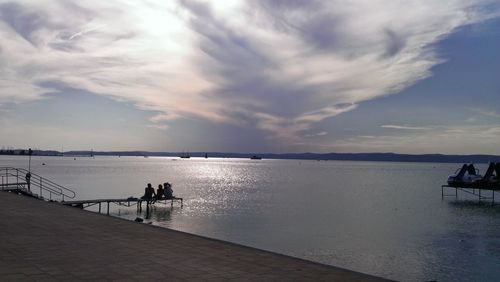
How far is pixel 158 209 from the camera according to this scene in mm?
39406

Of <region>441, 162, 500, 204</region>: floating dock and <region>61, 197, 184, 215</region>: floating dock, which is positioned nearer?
<region>61, 197, 184, 215</region>: floating dock

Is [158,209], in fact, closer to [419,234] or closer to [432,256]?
[419,234]

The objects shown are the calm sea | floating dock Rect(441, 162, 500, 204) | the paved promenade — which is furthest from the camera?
floating dock Rect(441, 162, 500, 204)

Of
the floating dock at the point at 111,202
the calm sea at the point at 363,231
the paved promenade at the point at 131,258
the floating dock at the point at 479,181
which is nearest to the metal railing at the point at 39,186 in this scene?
the floating dock at the point at 111,202

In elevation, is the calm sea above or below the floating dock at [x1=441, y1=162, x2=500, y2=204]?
below

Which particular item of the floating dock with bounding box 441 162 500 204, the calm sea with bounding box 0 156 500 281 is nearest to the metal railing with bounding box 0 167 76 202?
the calm sea with bounding box 0 156 500 281

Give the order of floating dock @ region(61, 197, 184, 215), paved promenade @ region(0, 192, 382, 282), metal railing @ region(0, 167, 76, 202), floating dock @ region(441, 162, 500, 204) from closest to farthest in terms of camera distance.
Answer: paved promenade @ region(0, 192, 382, 282) < floating dock @ region(61, 197, 184, 215) < metal railing @ region(0, 167, 76, 202) < floating dock @ region(441, 162, 500, 204)

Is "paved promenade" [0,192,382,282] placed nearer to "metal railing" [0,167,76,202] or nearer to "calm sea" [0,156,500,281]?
"calm sea" [0,156,500,281]

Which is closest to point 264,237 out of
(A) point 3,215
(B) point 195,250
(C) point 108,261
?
(A) point 3,215

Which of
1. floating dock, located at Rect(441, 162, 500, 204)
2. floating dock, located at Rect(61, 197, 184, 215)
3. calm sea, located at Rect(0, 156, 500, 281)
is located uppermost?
floating dock, located at Rect(441, 162, 500, 204)

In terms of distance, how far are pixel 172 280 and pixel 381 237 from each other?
20.8 metres

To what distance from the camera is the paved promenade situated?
300 inches

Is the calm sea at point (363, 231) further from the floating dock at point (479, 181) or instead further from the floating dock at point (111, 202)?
the floating dock at point (479, 181)

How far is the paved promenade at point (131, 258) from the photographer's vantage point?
7.63 m
